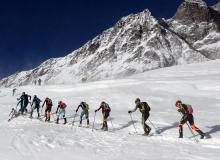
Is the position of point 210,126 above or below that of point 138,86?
below

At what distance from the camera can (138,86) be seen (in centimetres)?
5572

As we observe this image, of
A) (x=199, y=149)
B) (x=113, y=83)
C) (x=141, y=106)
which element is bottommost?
(x=199, y=149)

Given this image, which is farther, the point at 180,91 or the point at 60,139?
the point at 180,91

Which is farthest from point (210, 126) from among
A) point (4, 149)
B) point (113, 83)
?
point (113, 83)

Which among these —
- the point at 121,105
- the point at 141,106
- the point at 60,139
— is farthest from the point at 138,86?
the point at 60,139

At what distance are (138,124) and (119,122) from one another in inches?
72.0

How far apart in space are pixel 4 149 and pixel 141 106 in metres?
9.38

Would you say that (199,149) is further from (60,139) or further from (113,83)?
(113,83)

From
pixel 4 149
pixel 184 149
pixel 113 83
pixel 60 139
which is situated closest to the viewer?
pixel 4 149

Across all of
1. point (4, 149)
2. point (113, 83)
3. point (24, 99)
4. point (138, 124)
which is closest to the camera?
point (4, 149)

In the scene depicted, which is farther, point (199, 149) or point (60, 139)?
point (60, 139)

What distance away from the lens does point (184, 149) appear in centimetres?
1608

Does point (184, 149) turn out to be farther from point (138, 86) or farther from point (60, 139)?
point (138, 86)

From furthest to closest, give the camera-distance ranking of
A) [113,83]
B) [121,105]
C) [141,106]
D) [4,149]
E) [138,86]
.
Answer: [113,83] < [138,86] < [121,105] < [141,106] < [4,149]
